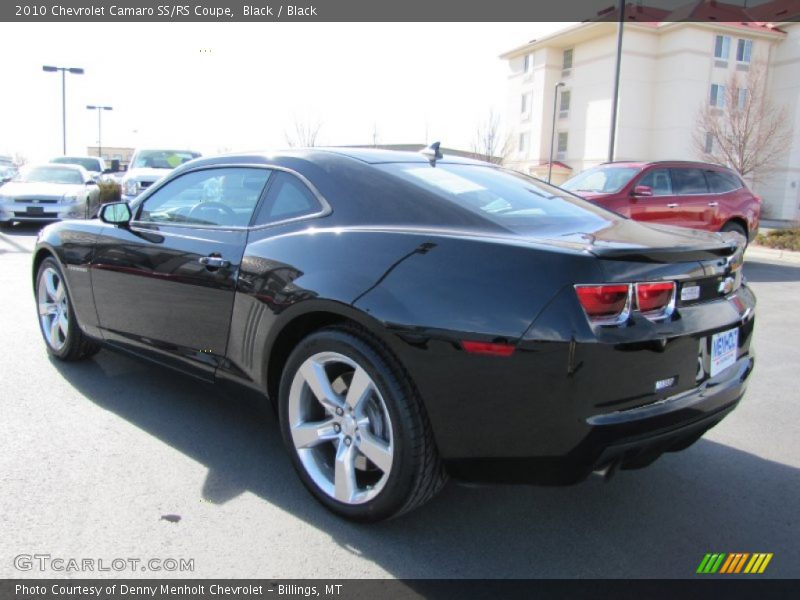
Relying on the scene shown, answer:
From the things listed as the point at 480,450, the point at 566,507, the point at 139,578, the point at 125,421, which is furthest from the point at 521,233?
the point at 125,421

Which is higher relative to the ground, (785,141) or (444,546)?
(785,141)

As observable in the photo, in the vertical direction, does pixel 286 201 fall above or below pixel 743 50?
below

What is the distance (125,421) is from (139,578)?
4.97 ft

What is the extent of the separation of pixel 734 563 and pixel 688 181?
30.8 ft

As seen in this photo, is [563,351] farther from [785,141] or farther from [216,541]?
[785,141]

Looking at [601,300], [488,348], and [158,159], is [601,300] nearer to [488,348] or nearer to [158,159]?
[488,348]

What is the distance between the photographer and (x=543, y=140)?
4734cm

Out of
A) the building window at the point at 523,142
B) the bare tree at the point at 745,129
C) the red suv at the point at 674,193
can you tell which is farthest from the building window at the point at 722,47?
the red suv at the point at 674,193

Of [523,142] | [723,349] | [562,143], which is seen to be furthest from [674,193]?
[523,142]

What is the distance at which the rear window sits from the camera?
2844 mm

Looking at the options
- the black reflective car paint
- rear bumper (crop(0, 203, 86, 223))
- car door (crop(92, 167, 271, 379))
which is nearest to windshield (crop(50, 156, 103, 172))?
rear bumper (crop(0, 203, 86, 223))

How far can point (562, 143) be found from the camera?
47156 millimetres

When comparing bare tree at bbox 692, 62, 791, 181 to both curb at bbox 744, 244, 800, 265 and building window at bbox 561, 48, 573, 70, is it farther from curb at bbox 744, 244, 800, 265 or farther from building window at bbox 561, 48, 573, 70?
curb at bbox 744, 244, 800, 265

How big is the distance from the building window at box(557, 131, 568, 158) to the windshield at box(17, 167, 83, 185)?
3785 centimetres
